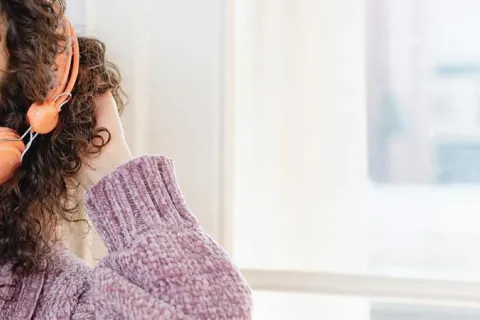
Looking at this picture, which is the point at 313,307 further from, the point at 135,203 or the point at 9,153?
the point at 9,153

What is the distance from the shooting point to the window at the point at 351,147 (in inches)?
33.6

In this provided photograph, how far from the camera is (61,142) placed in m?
0.73

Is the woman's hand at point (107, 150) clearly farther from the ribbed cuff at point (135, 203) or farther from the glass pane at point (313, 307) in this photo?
the glass pane at point (313, 307)

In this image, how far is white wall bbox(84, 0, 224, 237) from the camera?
837 mm

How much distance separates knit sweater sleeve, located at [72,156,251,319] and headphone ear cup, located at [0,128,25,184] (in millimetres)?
90

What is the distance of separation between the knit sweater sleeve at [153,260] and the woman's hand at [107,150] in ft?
0.11

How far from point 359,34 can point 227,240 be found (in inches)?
14.0

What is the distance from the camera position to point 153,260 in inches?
25.6

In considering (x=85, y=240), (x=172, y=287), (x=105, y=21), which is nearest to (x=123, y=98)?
(x=105, y=21)

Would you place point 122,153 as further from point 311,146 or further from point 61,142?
point 311,146

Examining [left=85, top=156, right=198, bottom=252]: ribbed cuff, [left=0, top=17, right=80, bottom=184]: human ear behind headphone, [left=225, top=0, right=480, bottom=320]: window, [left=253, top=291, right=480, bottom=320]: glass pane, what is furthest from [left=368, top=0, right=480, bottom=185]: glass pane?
[left=0, top=17, right=80, bottom=184]: human ear behind headphone

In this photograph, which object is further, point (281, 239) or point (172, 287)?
point (281, 239)

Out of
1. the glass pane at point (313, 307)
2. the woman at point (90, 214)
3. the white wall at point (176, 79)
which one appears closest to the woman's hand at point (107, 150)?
the woman at point (90, 214)

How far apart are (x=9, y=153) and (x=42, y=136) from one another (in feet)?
0.24
